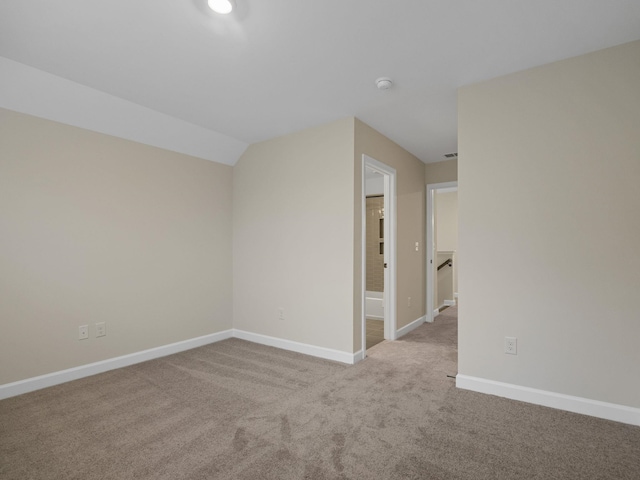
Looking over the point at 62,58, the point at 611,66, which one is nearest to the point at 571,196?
the point at 611,66

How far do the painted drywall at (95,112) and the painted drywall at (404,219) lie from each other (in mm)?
1710

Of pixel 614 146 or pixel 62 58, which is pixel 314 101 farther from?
pixel 614 146

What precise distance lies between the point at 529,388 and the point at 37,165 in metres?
4.32

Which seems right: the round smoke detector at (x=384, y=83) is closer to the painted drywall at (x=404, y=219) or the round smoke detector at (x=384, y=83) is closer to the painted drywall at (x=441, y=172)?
the painted drywall at (x=404, y=219)

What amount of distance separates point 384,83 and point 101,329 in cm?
340

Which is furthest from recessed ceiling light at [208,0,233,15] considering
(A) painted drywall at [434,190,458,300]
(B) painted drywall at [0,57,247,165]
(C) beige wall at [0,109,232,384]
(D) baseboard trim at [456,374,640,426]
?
(A) painted drywall at [434,190,458,300]

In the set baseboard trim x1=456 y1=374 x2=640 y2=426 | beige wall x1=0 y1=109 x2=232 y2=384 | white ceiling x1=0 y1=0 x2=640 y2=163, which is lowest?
baseboard trim x1=456 y1=374 x2=640 y2=426

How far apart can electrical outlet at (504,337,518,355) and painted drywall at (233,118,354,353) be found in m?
1.38

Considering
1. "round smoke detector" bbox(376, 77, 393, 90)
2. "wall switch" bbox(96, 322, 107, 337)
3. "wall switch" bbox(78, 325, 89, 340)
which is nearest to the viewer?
"round smoke detector" bbox(376, 77, 393, 90)

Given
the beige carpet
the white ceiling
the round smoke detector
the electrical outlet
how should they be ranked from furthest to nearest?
the round smoke detector → the electrical outlet → the white ceiling → the beige carpet

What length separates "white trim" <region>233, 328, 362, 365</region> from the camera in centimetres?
343

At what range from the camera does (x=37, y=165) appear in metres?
2.87

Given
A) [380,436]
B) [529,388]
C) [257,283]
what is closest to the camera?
[380,436]

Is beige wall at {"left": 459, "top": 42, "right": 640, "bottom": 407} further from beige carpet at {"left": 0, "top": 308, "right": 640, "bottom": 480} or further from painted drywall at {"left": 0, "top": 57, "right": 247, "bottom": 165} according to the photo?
painted drywall at {"left": 0, "top": 57, "right": 247, "bottom": 165}
